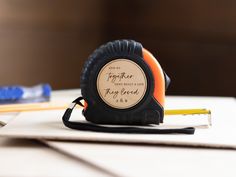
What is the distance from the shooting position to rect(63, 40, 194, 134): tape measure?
65 cm

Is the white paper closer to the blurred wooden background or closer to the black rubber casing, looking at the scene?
the black rubber casing

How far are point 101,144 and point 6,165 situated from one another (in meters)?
0.13

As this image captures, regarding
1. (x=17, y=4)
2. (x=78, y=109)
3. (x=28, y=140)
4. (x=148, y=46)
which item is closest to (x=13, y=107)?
(x=78, y=109)

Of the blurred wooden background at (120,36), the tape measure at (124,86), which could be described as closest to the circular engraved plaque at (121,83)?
the tape measure at (124,86)

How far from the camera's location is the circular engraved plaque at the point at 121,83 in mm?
651

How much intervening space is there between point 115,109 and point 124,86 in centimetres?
4

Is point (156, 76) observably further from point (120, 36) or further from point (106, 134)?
point (120, 36)

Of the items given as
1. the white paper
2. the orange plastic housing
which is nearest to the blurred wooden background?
the white paper

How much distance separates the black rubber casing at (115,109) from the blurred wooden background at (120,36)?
2.60 feet

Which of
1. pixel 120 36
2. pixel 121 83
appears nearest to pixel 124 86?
pixel 121 83

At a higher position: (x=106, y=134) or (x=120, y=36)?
(x=120, y=36)

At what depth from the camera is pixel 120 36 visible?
1.61m

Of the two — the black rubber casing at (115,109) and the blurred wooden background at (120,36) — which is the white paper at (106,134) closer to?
the black rubber casing at (115,109)

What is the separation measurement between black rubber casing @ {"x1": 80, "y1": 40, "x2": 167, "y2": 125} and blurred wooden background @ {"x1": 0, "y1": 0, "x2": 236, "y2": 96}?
793 mm
